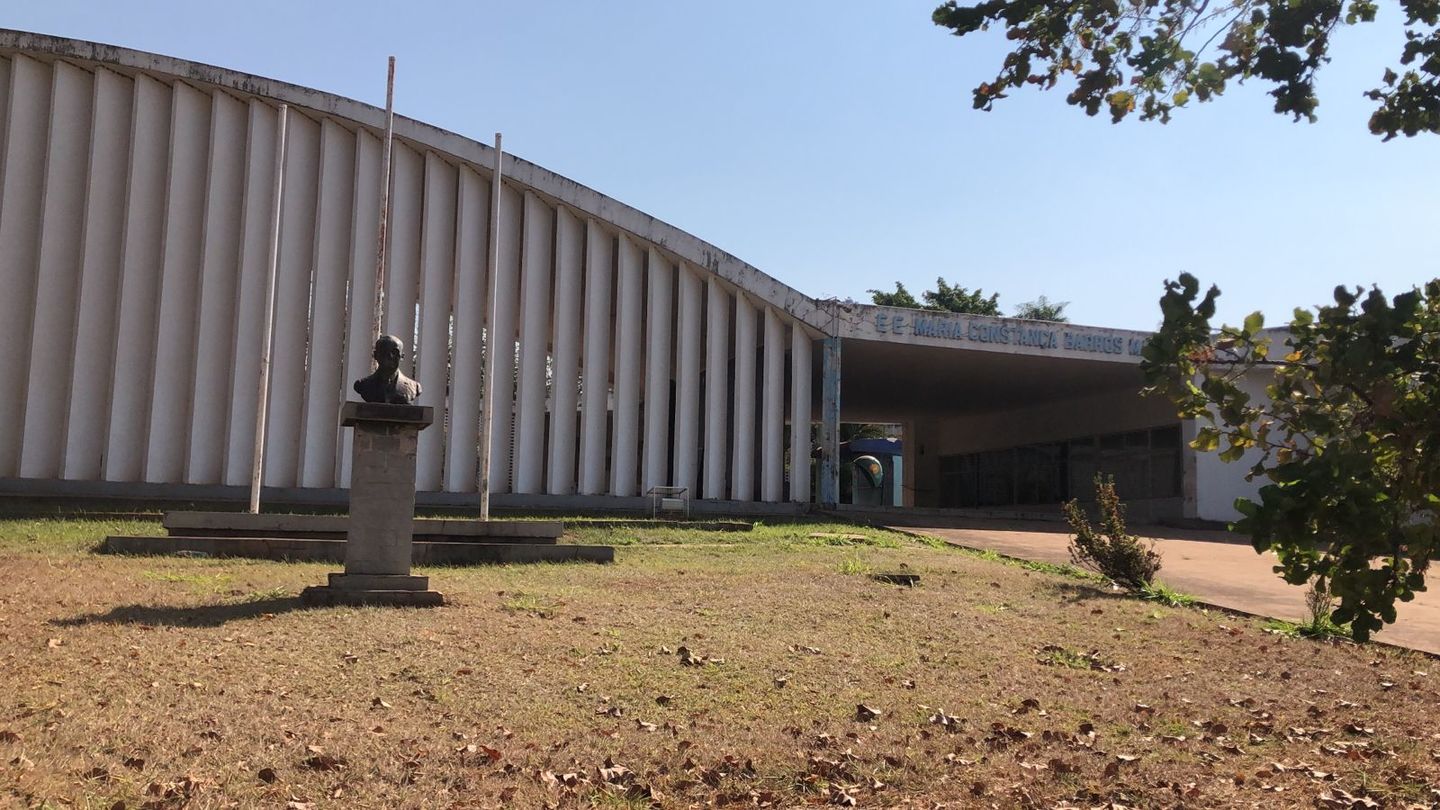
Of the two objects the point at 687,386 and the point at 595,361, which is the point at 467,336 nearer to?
the point at 595,361

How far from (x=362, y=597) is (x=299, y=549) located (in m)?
3.60

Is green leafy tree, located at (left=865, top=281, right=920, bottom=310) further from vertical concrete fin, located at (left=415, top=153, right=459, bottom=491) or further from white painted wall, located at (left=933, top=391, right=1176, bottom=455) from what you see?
vertical concrete fin, located at (left=415, top=153, right=459, bottom=491)

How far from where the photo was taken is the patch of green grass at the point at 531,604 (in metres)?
8.69

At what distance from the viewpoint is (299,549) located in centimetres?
1180

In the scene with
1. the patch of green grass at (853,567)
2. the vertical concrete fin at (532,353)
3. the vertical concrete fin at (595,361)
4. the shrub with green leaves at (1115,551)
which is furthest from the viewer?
the vertical concrete fin at (595,361)

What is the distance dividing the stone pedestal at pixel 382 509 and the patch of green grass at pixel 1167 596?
22.6ft

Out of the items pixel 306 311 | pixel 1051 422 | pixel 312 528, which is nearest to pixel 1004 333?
pixel 1051 422

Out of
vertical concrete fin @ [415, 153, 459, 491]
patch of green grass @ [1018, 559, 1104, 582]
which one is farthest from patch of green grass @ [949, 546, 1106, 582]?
vertical concrete fin @ [415, 153, 459, 491]

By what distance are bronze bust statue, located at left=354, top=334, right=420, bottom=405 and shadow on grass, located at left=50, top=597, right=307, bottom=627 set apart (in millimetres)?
1785

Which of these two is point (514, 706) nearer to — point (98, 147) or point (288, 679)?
point (288, 679)

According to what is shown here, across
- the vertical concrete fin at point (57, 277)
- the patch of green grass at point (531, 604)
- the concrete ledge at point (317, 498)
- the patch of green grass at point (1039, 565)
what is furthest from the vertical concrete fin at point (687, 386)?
the patch of green grass at point (531, 604)

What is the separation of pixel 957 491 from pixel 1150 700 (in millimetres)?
32866

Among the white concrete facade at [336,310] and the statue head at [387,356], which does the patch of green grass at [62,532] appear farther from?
the statue head at [387,356]

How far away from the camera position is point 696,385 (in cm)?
2219
